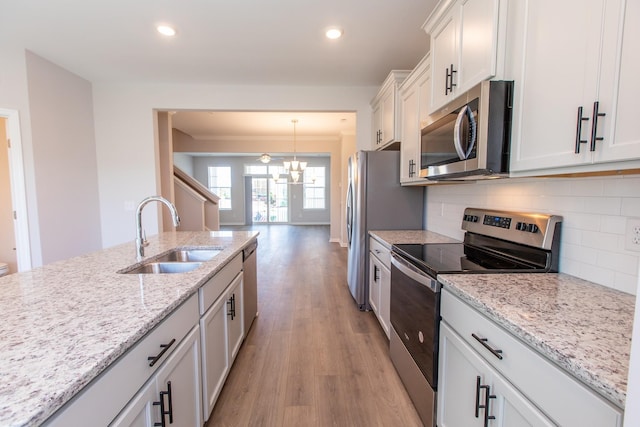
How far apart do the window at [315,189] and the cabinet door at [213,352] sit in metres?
9.14

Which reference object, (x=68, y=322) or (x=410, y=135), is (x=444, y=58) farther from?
(x=68, y=322)

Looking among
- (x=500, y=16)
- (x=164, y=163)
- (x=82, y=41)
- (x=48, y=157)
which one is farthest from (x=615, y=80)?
(x=164, y=163)

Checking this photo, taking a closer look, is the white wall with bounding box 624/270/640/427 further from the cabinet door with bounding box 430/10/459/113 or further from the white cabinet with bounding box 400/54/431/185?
the white cabinet with bounding box 400/54/431/185

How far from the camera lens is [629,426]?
0.51 metres

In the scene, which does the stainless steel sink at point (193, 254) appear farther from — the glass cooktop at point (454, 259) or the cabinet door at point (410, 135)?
the cabinet door at point (410, 135)

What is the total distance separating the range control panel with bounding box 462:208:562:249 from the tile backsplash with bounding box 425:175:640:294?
6 centimetres

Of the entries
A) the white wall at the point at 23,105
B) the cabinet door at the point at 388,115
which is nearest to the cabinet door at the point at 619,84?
the cabinet door at the point at 388,115

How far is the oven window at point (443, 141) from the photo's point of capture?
4.76 feet

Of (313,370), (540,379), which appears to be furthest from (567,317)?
(313,370)

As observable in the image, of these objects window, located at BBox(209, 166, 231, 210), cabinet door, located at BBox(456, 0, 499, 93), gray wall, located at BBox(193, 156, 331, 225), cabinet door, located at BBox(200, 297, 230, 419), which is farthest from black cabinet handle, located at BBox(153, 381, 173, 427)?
window, located at BBox(209, 166, 231, 210)

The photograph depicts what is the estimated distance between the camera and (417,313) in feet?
5.33

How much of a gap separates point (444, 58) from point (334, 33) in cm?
109

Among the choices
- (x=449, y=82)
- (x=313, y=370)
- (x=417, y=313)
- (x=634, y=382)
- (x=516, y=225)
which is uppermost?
(x=449, y=82)

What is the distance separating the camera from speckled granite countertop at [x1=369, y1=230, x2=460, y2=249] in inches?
91.7
